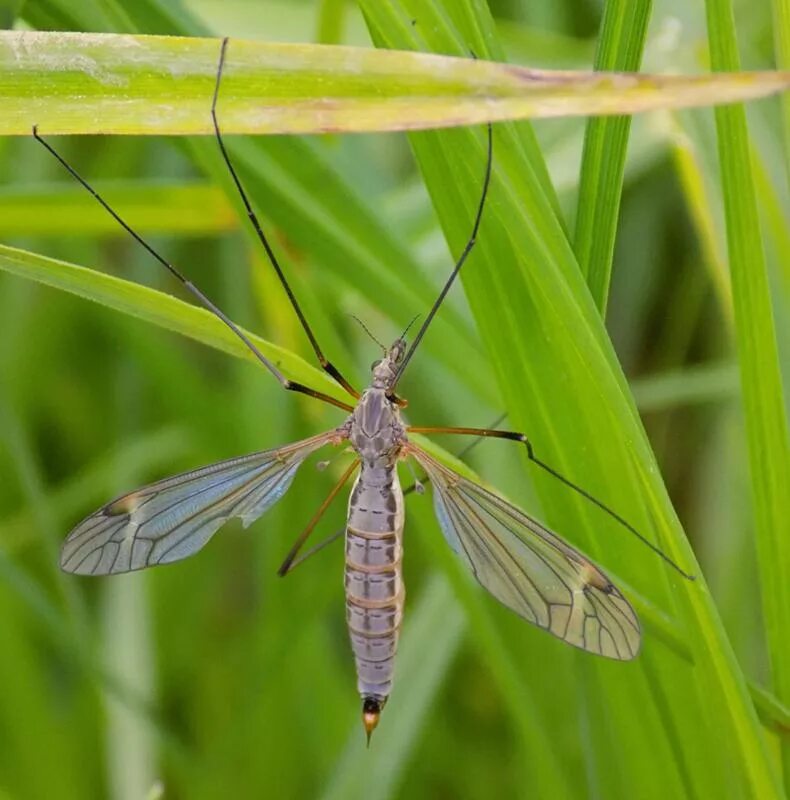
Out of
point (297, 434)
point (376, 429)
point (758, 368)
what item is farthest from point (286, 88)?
point (297, 434)

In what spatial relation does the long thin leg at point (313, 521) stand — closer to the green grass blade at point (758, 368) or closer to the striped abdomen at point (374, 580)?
the striped abdomen at point (374, 580)

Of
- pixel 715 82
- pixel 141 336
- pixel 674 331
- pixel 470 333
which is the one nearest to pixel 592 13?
pixel 674 331

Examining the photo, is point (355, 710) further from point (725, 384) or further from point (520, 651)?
point (725, 384)

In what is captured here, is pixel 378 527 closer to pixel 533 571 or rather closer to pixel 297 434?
pixel 533 571

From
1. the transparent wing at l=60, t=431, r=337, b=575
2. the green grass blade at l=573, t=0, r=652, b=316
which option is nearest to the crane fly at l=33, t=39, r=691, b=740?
the transparent wing at l=60, t=431, r=337, b=575

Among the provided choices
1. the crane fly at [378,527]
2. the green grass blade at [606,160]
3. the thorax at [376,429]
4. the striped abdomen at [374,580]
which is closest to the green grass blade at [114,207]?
the crane fly at [378,527]

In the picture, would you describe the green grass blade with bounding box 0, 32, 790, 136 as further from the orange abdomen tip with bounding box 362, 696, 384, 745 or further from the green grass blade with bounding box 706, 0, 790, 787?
the orange abdomen tip with bounding box 362, 696, 384, 745

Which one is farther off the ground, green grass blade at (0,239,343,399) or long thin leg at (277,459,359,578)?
long thin leg at (277,459,359,578)
